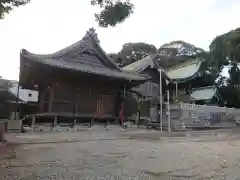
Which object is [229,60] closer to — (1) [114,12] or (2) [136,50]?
(1) [114,12]

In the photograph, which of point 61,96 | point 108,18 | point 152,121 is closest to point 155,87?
point 152,121

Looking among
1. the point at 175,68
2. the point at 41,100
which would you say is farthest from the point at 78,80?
the point at 175,68

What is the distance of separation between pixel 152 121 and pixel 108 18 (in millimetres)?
14405

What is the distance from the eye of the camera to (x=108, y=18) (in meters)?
7.57

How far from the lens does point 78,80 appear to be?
18016 mm

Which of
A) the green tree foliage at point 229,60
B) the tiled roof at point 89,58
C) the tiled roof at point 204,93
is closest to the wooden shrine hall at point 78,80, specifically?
the tiled roof at point 89,58

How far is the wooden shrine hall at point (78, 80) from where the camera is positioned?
54.1 feet

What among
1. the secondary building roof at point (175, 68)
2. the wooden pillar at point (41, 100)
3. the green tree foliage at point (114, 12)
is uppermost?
the secondary building roof at point (175, 68)

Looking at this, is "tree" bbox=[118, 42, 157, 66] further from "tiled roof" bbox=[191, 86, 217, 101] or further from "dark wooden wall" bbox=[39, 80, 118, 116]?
"dark wooden wall" bbox=[39, 80, 118, 116]

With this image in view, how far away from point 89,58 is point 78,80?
2.34 meters

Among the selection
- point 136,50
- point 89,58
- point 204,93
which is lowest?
point 204,93

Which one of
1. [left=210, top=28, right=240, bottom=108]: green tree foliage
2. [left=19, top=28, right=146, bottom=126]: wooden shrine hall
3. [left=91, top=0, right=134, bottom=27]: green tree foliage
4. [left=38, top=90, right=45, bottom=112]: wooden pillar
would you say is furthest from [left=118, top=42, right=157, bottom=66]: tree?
[left=91, top=0, right=134, bottom=27]: green tree foliage

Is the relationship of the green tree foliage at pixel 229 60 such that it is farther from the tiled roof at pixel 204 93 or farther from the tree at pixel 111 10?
the tree at pixel 111 10

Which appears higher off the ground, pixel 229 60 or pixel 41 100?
pixel 229 60
